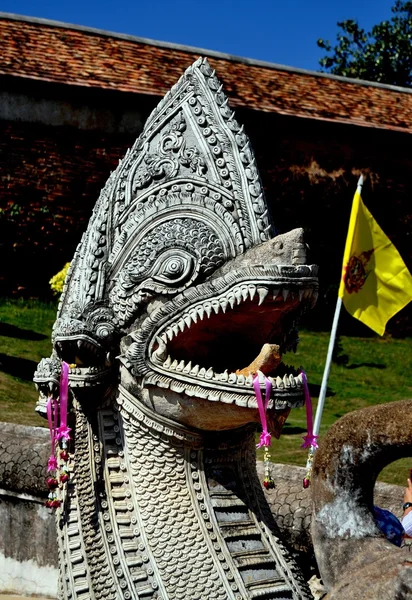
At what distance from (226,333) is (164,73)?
13986mm

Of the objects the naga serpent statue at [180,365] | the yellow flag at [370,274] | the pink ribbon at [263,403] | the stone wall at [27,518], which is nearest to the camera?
the pink ribbon at [263,403]

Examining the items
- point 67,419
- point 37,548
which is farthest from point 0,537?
point 67,419

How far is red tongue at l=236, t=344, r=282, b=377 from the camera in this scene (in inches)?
108

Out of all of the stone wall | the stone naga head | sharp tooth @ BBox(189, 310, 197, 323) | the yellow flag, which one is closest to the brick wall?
the yellow flag

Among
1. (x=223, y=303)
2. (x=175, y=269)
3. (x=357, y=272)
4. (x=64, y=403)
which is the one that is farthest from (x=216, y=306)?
(x=357, y=272)

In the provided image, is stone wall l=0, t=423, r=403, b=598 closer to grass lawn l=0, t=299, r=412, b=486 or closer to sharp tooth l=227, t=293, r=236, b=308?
sharp tooth l=227, t=293, r=236, b=308

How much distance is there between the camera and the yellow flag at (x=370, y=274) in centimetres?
738

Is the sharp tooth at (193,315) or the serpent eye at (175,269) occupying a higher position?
the serpent eye at (175,269)

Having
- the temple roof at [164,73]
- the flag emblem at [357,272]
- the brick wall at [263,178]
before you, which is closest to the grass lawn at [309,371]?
the brick wall at [263,178]

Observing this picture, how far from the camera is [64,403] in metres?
2.97

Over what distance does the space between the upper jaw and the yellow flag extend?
4.45 metres

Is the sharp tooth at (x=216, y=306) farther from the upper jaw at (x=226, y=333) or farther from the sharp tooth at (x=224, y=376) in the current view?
the sharp tooth at (x=224, y=376)

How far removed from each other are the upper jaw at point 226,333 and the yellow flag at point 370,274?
4451mm

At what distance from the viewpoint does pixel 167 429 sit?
2.88 meters
